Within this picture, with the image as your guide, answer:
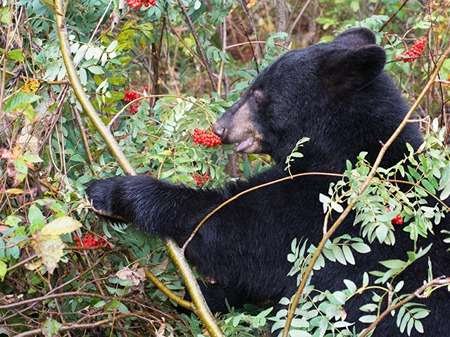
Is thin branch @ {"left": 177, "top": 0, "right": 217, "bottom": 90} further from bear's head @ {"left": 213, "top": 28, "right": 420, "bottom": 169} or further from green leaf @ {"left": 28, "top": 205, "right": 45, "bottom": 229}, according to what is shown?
green leaf @ {"left": 28, "top": 205, "right": 45, "bottom": 229}

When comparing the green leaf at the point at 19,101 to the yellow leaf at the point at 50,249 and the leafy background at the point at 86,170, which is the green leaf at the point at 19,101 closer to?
the leafy background at the point at 86,170

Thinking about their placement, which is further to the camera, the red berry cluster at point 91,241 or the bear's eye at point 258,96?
the bear's eye at point 258,96

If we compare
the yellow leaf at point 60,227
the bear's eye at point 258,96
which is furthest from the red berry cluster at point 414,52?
the yellow leaf at point 60,227

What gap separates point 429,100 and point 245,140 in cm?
242

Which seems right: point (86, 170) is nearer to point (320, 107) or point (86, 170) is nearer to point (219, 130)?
point (219, 130)

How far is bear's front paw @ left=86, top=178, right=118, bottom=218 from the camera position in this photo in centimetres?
469

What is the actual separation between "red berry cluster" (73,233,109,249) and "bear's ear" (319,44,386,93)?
1.32 m

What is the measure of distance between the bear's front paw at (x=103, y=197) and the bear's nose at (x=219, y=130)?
603 millimetres

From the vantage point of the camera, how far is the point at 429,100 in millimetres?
7047

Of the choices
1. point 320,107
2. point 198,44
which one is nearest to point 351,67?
point 320,107

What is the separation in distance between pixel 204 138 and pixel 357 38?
1034 mm

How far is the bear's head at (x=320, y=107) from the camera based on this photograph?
478cm

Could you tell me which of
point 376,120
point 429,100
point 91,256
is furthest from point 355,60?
point 429,100

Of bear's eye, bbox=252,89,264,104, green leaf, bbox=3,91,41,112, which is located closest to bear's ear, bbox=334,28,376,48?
bear's eye, bbox=252,89,264,104
